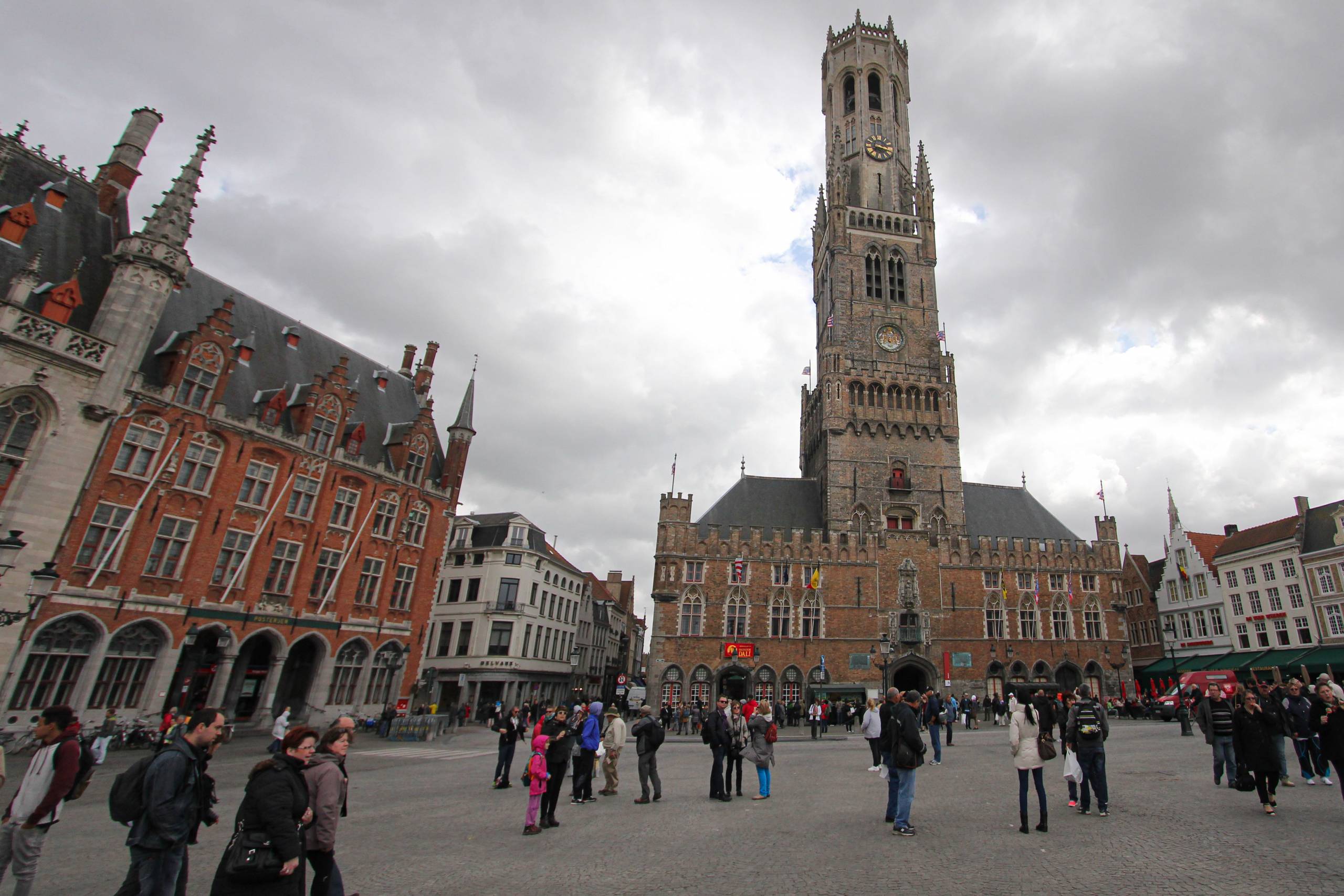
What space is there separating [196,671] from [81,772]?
22.8m

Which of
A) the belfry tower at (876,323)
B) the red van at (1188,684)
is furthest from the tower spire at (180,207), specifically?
the red van at (1188,684)

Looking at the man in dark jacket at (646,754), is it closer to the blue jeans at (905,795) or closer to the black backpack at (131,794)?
the blue jeans at (905,795)

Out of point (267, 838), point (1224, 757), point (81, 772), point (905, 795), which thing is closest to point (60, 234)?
point (81, 772)

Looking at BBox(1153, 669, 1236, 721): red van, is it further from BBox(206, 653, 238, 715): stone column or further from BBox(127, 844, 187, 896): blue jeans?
BBox(206, 653, 238, 715): stone column

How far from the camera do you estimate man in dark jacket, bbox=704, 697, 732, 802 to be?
11406 millimetres

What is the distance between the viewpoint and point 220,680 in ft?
78.9

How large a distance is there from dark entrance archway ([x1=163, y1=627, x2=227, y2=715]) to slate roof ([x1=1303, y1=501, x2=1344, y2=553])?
2160 inches

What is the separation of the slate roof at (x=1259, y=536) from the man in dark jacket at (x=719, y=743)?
44.7m

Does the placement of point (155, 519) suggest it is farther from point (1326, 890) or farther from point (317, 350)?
point (1326, 890)

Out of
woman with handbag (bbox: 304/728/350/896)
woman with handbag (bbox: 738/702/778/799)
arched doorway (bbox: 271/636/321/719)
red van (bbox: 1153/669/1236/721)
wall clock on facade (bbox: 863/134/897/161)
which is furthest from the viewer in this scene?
wall clock on facade (bbox: 863/134/897/161)

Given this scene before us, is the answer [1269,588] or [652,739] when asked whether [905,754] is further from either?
[1269,588]

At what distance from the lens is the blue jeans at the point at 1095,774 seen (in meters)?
9.05

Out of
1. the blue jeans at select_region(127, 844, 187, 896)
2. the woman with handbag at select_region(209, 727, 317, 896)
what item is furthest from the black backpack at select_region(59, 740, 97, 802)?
the woman with handbag at select_region(209, 727, 317, 896)

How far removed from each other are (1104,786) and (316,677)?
1113 inches
